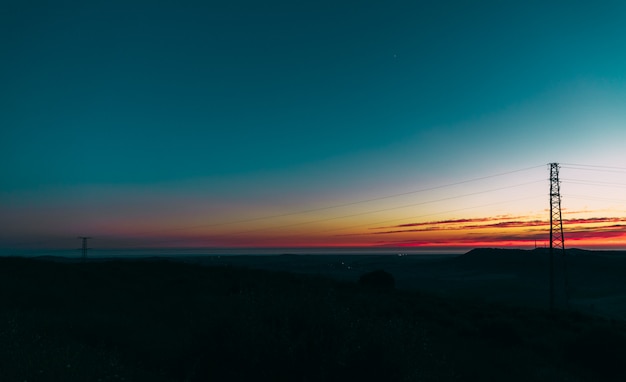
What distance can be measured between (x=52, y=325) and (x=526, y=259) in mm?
166124

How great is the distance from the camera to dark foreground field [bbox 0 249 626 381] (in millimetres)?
12258

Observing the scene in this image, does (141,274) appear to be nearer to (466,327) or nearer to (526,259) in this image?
(466,327)

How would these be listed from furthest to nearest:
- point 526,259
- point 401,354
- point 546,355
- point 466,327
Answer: point 526,259 → point 466,327 → point 546,355 → point 401,354

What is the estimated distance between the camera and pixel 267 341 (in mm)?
12414

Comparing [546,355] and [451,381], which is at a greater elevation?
[451,381]

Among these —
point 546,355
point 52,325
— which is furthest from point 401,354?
point 546,355

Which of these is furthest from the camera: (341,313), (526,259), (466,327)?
(526,259)

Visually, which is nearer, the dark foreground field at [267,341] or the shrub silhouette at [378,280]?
the dark foreground field at [267,341]

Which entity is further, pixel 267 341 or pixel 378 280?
pixel 378 280

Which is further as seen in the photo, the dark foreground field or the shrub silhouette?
the shrub silhouette

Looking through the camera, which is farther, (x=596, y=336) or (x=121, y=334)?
(x=596, y=336)

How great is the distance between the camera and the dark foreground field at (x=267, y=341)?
1226cm

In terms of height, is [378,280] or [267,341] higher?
[267,341]

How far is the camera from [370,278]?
65188 millimetres
